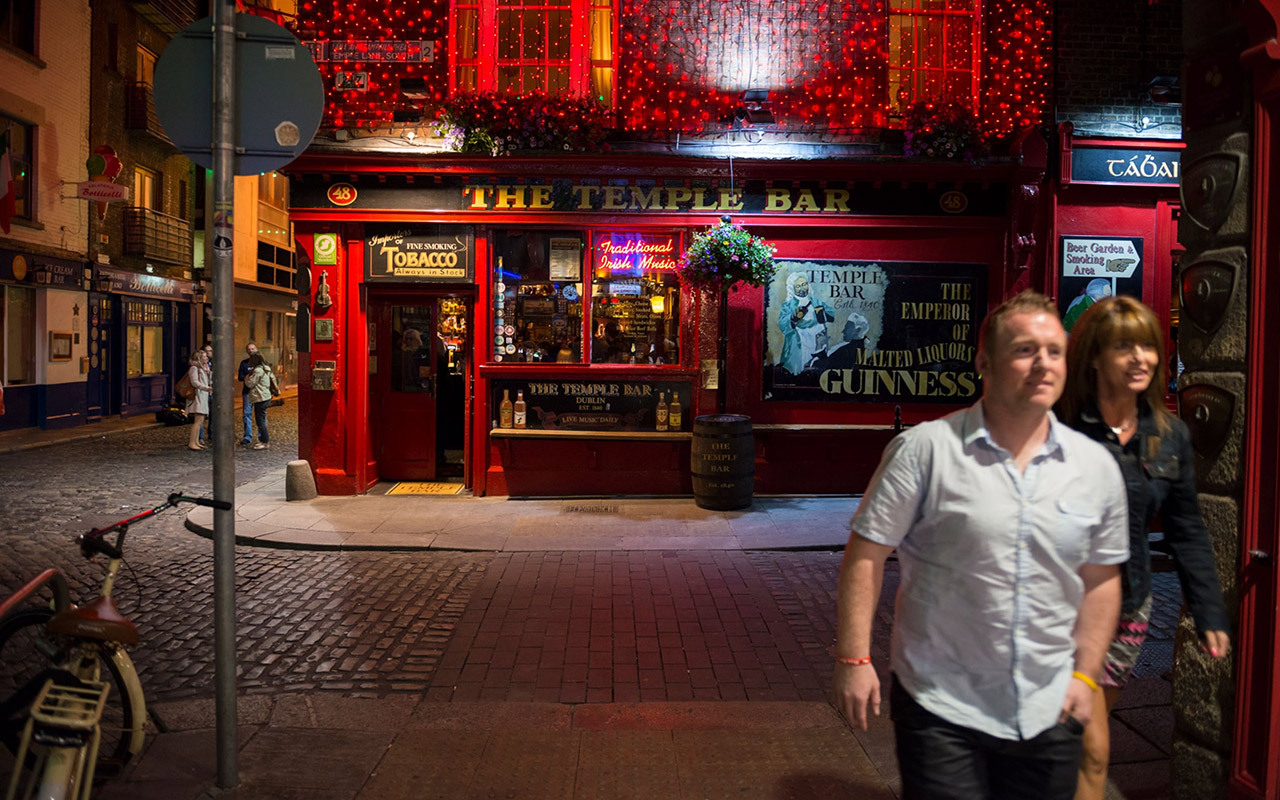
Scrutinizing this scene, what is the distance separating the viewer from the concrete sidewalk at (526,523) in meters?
8.19

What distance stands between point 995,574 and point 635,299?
872 centimetres

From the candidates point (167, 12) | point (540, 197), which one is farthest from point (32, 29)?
point (540, 197)

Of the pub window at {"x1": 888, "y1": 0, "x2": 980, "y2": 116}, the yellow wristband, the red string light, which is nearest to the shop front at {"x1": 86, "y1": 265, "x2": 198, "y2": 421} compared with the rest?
the red string light

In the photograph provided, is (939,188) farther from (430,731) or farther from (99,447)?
(99,447)

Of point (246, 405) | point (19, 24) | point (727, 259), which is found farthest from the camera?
point (19, 24)

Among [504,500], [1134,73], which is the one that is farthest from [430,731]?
[1134,73]

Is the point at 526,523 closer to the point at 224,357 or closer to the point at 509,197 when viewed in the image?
the point at 509,197

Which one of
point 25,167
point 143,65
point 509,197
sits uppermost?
point 143,65

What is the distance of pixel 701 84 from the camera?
35.3ft

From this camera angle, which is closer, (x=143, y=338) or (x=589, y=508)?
(x=589, y=508)

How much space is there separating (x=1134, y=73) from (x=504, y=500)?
876 cm

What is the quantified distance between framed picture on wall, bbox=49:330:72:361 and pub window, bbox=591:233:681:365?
14.9 metres

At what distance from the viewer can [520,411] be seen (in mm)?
10562

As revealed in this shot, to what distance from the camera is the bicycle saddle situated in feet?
10.4
